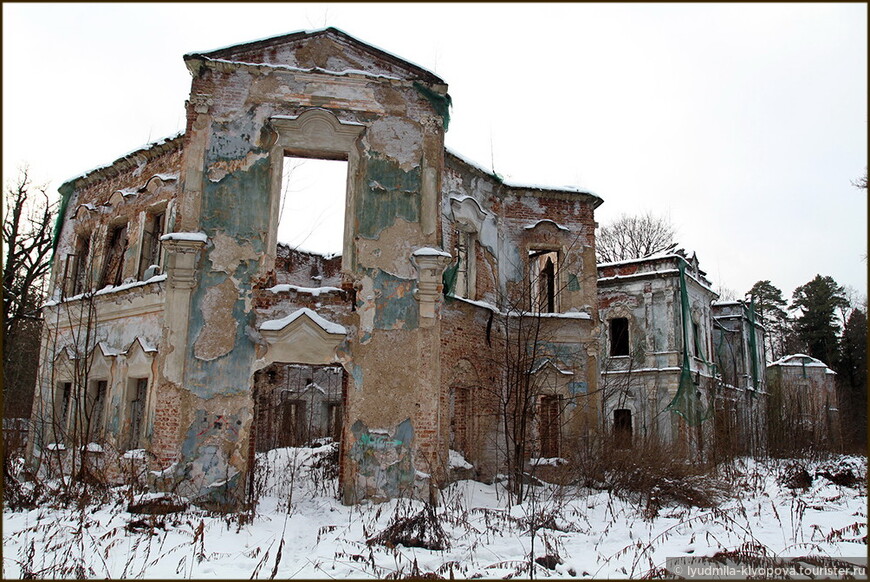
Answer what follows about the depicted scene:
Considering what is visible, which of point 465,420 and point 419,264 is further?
point 465,420

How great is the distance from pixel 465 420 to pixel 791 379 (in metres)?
26.8

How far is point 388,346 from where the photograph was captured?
1037 cm

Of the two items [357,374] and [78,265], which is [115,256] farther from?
[357,374]

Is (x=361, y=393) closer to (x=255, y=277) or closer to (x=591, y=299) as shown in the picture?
(x=255, y=277)

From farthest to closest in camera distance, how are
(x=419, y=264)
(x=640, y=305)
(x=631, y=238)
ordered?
(x=631, y=238)
(x=640, y=305)
(x=419, y=264)

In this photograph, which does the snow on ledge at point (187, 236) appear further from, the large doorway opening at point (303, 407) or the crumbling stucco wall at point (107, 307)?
the large doorway opening at point (303, 407)

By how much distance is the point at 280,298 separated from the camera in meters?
10.3

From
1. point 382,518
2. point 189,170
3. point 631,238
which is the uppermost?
point 631,238

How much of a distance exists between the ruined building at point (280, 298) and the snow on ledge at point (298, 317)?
3 cm

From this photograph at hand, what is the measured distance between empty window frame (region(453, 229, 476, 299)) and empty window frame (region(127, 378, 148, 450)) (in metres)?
6.22

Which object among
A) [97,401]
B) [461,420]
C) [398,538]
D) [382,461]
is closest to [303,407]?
[97,401]

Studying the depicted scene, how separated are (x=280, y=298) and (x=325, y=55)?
171 inches

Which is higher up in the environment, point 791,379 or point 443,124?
point 443,124

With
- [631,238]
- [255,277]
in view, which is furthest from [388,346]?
[631,238]
